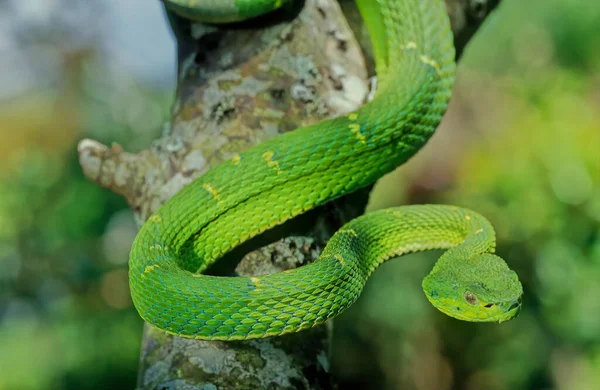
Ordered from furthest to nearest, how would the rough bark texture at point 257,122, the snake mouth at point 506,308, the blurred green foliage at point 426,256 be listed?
the blurred green foliage at point 426,256 < the snake mouth at point 506,308 < the rough bark texture at point 257,122

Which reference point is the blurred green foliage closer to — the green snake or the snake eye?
the green snake

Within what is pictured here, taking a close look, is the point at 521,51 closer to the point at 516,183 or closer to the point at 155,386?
the point at 516,183

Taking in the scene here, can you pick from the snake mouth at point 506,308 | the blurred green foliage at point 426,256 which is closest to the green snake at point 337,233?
the snake mouth at point 506,308

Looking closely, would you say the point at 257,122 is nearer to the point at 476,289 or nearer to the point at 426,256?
the point at 476,289

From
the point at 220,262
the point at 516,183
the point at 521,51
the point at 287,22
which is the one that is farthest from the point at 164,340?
the point at 521,51

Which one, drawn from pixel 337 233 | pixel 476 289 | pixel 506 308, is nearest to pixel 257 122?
pixel 337 233

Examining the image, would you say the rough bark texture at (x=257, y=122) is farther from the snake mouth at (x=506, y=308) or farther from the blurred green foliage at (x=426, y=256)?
the blurred green foliage at (x=426, y=256)
